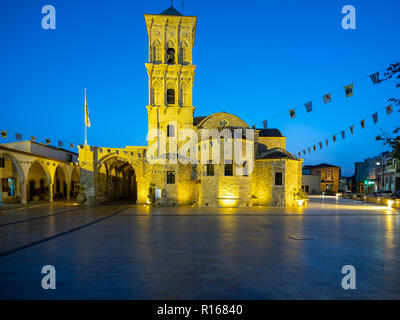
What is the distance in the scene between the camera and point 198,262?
23.6 ft

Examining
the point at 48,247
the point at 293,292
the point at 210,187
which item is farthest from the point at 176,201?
the point at 293,292

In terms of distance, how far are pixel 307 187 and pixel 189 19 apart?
41.3 m

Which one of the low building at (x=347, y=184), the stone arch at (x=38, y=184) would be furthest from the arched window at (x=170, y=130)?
the low building at (x=347, y=184)

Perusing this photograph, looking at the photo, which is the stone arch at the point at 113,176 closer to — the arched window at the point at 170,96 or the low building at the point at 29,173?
the low building at the point at 29,173

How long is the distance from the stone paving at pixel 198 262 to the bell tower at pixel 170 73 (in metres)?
15.6

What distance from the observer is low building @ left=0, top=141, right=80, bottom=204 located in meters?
23.6

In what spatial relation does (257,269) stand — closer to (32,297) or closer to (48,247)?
(32,297)

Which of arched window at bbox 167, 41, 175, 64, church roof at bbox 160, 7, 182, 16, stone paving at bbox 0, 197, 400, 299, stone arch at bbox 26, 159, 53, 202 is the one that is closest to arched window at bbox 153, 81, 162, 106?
arched window at bbox 167, 41, 175, 64

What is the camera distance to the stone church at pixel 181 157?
23516 millimetres

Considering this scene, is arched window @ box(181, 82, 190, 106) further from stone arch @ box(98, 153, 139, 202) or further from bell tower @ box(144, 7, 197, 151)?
stone arch @ box(98, 153, 139, 202)

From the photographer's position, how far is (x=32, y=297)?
16.5 feet
